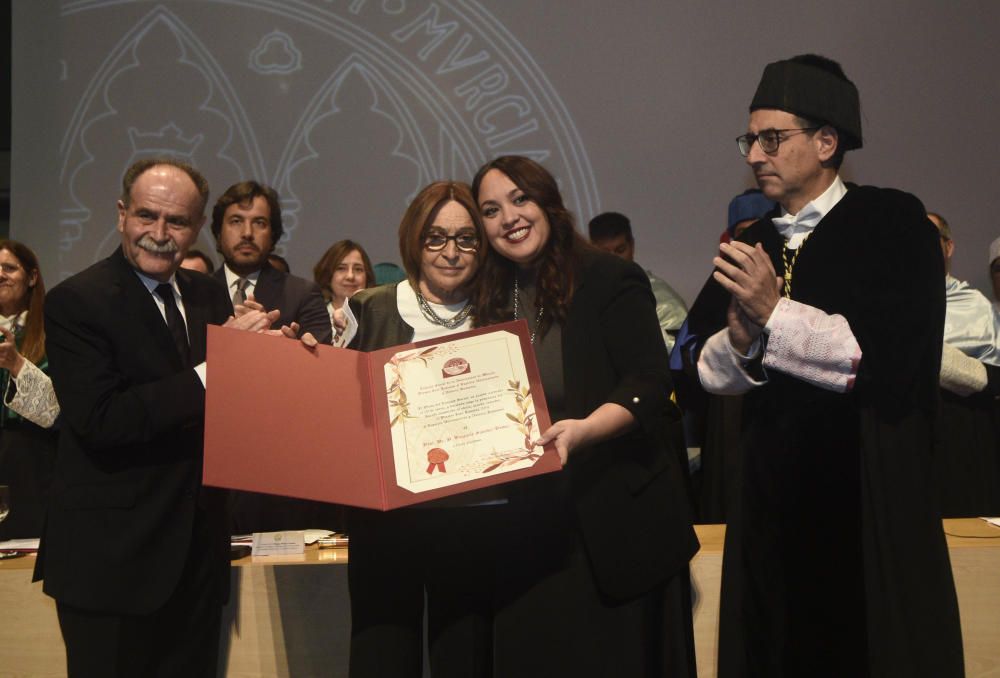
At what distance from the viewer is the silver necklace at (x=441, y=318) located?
7.22 ft

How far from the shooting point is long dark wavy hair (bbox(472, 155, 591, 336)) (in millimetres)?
2176

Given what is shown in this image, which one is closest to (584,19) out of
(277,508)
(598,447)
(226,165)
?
(226,165)

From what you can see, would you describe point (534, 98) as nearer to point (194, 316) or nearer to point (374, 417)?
point (194, 316)

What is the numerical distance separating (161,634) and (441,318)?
988 mm

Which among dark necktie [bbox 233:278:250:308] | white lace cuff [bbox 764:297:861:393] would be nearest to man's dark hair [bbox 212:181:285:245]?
dark necktie [bbox 233:278:250:308]

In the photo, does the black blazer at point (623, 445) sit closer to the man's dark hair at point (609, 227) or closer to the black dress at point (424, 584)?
the black dress at point (424, 584)

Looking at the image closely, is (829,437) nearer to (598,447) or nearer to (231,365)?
(598,447)

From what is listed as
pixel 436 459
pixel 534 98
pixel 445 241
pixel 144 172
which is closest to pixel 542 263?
pixel 445 241

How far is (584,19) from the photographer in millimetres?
5008

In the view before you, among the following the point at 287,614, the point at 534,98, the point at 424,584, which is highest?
the point at 534,98

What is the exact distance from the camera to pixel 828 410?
1.95m

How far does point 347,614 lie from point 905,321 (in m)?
1.71

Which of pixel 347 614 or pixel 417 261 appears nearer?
pixel 417 261

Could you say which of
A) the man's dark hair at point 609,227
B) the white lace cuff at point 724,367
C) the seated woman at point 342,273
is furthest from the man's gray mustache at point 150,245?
the man's dark hair at point 609,227
